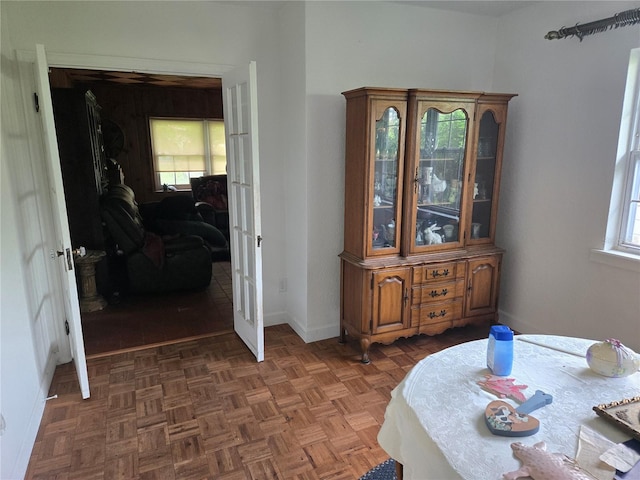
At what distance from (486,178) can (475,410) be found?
231 cm

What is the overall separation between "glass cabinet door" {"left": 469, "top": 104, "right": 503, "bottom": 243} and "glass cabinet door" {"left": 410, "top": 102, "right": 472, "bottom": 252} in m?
0.16

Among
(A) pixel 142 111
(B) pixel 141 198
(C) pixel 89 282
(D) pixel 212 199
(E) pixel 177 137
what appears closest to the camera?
(C) pixel 89 282

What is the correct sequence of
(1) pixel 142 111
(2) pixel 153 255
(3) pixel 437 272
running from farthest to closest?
(1) pixel 142 111, (2) pixel 153 255, (3) pixel 437 272

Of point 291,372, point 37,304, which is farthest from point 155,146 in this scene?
point 291,372

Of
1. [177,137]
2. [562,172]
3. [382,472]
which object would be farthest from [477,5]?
[177,137]

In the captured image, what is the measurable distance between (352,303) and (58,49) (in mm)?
2521

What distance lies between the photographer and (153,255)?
13.0 feet

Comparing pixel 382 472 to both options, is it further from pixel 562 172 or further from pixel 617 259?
pixel 562 172

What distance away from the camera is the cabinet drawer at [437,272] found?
9.82ft

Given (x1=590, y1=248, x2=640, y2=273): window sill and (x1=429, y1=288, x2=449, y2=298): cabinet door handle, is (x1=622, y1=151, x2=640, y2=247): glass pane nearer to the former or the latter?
(x1=590, y1=248, x2=640, y2=273): window sill

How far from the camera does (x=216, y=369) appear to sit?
286cm

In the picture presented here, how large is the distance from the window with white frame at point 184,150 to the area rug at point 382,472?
600cm

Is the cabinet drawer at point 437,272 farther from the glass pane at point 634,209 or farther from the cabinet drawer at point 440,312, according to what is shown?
the glass pane at point 634,209

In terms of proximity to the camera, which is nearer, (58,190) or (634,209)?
(58,190)
